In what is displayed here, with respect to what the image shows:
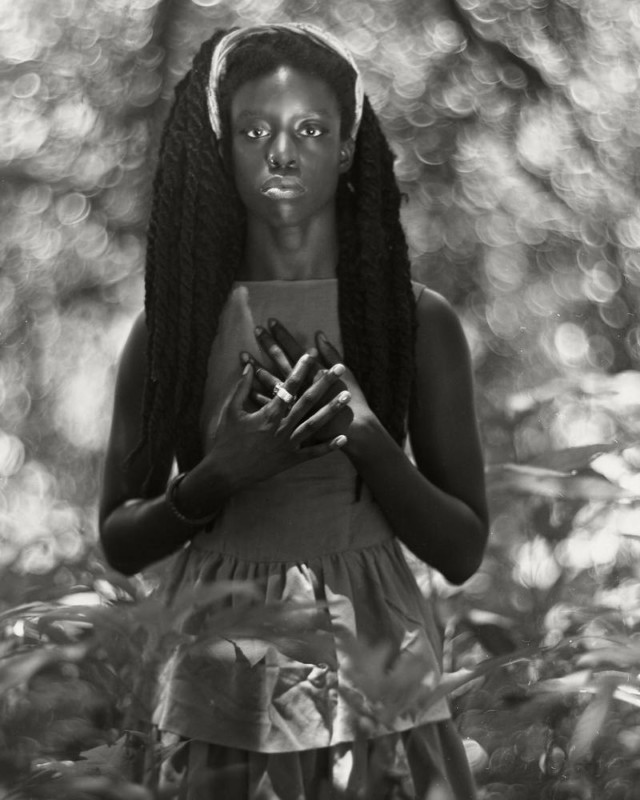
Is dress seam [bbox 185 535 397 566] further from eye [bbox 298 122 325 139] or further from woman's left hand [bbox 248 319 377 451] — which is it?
eye [bbox 298 122 325 139]

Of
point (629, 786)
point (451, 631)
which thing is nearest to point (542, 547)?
point (451, 631)

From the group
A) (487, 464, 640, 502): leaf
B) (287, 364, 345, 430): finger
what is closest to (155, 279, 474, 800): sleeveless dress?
(287, 364, 345, 430): finger

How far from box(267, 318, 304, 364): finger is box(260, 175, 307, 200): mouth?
13 cm

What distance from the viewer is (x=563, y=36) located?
267 centimetres

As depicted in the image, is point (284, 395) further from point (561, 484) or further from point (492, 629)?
point (492, 629)

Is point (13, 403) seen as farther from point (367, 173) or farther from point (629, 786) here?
point (629, 786)

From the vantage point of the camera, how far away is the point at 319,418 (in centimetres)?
125

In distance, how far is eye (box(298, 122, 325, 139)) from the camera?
132 centimetres

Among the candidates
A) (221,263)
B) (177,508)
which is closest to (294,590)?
(177,508)

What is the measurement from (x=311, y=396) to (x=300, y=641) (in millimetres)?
243

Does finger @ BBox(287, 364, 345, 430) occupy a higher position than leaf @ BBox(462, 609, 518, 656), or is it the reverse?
finger @ BBox(287, 364, 345, 430)

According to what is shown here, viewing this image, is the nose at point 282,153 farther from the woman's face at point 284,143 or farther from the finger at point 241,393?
the finger at point 241,393

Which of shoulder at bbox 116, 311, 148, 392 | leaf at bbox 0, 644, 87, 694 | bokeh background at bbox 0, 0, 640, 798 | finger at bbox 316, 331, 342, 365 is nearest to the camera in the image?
leaf at bbox 0, 644, 87, 694

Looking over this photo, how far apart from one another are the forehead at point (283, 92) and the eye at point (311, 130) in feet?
0.05
